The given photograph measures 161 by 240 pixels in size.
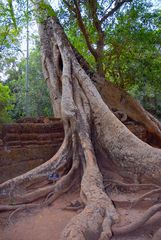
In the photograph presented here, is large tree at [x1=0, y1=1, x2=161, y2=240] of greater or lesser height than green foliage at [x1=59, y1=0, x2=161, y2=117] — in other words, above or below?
below

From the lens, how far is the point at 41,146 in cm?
374

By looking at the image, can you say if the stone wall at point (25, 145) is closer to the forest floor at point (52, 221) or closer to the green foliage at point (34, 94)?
the forest floor at point (52, 221)

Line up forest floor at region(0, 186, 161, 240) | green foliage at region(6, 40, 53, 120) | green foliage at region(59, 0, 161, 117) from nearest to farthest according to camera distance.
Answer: forest floor at region(0, 186, 161, 240), green foliage at region(59, 0, 161, 117), green foliage at region(6, 40, 53, 120)

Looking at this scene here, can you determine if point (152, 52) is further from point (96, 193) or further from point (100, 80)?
point (96, 193)

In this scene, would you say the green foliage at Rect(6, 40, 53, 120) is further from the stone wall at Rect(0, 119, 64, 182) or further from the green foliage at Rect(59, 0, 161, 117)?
the stone wall at Rect(0, 119, 64, 182)

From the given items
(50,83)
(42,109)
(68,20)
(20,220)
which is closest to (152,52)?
(68,20)

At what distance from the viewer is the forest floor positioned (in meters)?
2.01

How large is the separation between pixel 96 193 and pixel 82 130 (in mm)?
1114

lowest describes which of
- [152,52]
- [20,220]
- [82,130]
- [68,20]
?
[20,220]

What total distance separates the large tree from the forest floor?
0.07m

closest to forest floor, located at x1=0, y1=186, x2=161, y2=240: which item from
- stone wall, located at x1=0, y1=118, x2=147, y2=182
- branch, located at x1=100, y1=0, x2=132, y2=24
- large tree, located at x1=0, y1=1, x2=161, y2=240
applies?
large tree, located at x1=0, y1=1, x2=161, y2=240

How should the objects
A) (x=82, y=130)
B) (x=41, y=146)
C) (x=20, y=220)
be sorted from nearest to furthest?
(x=20, y=220) → (x=82, y=130) → (x=41, y=146)

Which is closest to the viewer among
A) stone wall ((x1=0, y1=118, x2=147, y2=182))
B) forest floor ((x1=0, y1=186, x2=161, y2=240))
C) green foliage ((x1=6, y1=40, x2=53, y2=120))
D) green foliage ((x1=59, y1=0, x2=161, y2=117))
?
forest floor ((x1=0, y1=186, x2=161, y2=240))

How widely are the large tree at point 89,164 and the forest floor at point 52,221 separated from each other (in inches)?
2.6
